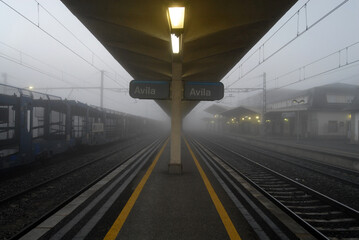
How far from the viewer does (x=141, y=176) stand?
26.9 ft

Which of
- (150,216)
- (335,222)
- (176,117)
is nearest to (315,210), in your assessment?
(335,222)

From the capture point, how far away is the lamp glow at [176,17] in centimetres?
417

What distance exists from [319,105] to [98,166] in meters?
35.2

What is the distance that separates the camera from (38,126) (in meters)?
10.5

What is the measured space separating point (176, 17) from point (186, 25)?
1.48 meters

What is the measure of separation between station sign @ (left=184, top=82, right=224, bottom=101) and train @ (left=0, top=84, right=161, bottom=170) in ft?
20.8

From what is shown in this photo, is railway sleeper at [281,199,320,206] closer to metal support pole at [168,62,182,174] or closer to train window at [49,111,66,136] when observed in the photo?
metal support pole at [168,62,182,174]

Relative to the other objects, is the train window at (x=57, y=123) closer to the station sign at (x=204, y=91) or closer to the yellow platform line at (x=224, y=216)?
the station sign at (x=204, y=91)

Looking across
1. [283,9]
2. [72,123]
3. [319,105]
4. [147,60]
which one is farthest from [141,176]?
[319,105]

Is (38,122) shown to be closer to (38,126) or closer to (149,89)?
(38,126)

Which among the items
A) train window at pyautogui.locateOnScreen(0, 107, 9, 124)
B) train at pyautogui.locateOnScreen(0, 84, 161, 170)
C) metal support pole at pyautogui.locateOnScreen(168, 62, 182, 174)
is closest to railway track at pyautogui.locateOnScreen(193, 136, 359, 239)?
metal support pole at pyautogui.locateOnScreen(168, 62, 182, 174)

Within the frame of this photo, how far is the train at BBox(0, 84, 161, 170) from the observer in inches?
338

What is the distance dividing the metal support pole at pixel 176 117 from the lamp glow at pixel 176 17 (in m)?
3.50

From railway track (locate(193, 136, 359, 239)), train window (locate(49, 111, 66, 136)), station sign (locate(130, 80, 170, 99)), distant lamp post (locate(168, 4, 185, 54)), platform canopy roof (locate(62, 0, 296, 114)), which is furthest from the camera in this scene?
train window (locate(49, 111, 66, 136))
